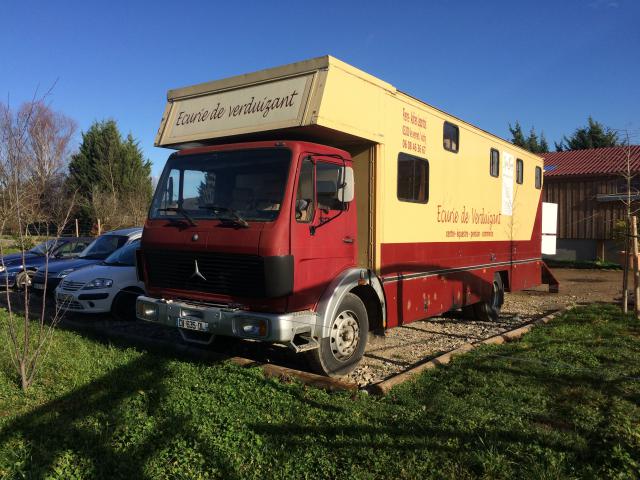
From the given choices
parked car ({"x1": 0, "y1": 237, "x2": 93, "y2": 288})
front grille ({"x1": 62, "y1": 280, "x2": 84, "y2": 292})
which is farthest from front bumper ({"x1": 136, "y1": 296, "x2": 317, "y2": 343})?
parked car ({"x1": 0, "y1": 237, "x2": 93, "y2": 288})

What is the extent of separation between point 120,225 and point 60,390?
20406 millimetres

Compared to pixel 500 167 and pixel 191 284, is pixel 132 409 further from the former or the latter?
pixel 500 167

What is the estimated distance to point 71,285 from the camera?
8.81 meters

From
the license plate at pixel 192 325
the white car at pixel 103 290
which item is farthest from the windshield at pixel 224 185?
the white car at pixel 103 290

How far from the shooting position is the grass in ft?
11.6

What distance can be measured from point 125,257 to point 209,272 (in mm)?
4791

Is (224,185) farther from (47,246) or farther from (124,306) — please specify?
(124,306)

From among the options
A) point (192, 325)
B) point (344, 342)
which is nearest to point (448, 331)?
point (344, 342)

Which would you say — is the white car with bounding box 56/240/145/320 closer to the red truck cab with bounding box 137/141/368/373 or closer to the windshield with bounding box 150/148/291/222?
the red truck cab with bounding box 137/141/368/373

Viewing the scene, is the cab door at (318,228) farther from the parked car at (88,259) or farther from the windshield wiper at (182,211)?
the parked car at (88,259)

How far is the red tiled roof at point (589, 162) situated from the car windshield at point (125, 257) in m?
21.4

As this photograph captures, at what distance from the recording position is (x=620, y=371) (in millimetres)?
5758

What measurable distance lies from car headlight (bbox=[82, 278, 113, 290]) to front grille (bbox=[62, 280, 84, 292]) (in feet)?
0.41

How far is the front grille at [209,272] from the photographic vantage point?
199 inches
